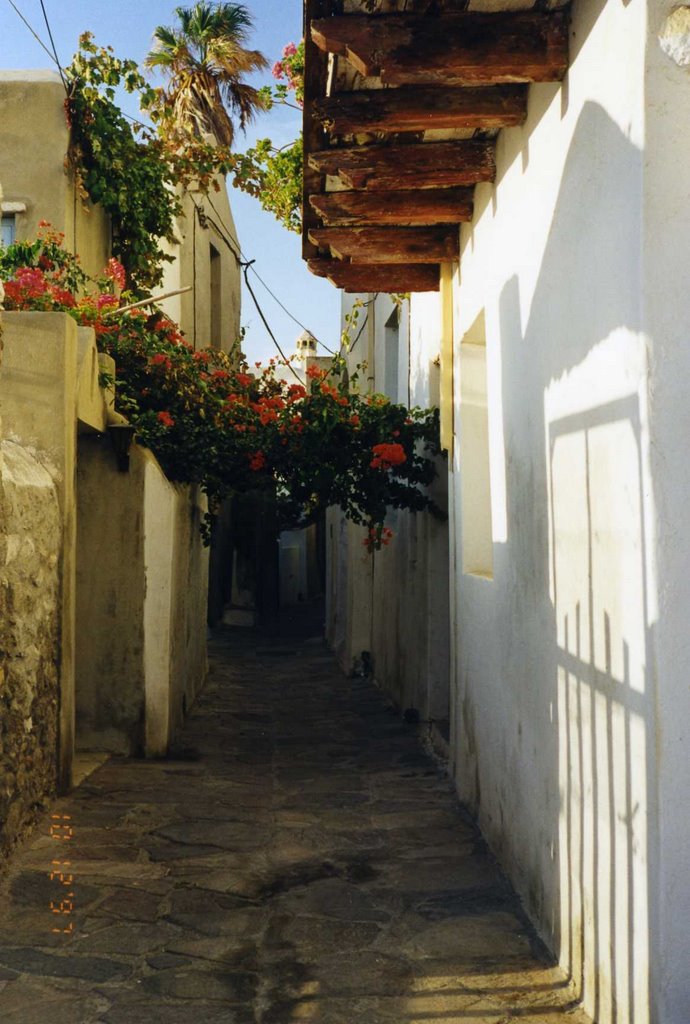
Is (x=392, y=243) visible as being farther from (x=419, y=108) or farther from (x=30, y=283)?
(x=30, y=283)

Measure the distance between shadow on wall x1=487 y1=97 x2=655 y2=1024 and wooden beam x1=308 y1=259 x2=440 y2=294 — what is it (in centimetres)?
283

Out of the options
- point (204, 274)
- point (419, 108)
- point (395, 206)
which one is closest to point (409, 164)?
point (395, 206)

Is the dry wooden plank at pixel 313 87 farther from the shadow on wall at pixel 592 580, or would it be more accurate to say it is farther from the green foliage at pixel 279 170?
the green foliage at pixel 279 170

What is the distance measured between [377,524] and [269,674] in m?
A: 4.88

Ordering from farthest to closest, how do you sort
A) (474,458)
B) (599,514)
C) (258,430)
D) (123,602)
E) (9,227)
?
(9,227)
(258,430)
(123,602)
(474,458)
(599,514)

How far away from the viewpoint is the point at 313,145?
5.18 m

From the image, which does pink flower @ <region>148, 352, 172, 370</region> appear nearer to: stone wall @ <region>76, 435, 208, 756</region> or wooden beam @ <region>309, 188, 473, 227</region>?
stone wall @ <region>76, 435, 208, 756</region>

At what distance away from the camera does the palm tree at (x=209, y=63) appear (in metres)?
16.9

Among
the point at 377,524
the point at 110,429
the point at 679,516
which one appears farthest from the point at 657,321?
the point at 377,524

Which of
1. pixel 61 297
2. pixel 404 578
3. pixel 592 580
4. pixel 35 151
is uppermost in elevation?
pixel 35 151

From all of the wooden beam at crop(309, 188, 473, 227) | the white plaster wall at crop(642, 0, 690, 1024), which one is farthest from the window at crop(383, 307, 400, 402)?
the white plaster wall at crop(642, 0, 690, 1024)

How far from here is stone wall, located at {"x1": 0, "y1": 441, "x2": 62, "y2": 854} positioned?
5.40 m
